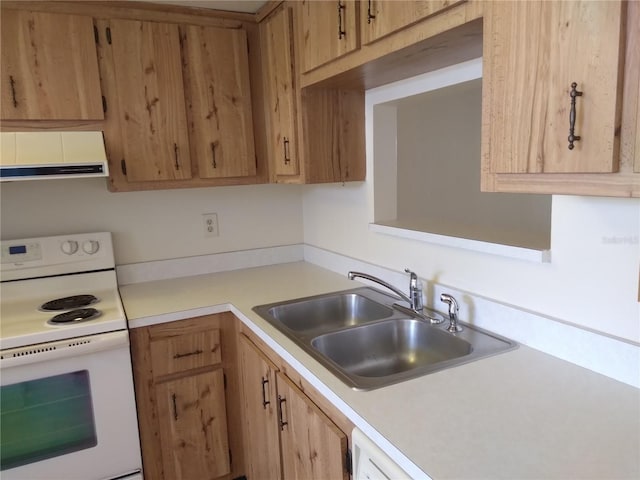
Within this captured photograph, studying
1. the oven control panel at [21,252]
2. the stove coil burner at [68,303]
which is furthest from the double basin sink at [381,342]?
the oven control panel at [21,252]

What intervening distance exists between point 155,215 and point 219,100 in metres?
0.70

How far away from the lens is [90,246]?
2.29 meters

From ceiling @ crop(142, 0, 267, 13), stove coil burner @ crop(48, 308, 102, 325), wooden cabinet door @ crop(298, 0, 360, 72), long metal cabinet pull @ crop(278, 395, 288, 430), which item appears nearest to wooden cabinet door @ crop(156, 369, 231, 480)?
stove coil burner @ crop(48, 308, 102, 325)

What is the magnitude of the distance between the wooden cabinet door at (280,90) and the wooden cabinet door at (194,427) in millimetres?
1039

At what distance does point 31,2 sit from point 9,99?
406 millimetres

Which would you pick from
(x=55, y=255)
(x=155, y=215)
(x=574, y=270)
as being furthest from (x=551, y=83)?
(x=55, y=255)

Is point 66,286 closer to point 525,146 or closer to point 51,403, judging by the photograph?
point 51,403

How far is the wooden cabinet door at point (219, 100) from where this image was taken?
2.23 meters

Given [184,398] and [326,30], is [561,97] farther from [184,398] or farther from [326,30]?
[184,398]

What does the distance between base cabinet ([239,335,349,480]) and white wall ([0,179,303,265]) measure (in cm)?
86

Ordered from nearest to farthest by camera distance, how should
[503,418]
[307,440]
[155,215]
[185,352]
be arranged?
[503,418], [307,440], [185,352], [155,215]

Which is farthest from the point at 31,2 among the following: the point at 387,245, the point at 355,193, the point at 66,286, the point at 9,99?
the point at 387,245

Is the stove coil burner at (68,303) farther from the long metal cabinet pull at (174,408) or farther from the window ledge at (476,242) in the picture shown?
the window ledge at (476,242)

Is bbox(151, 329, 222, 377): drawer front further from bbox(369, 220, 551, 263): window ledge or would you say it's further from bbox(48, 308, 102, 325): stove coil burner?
bbox(369, 220, 551, 263): window ledge
